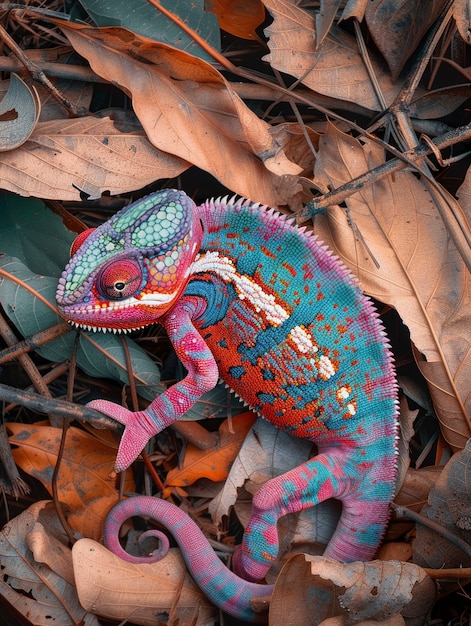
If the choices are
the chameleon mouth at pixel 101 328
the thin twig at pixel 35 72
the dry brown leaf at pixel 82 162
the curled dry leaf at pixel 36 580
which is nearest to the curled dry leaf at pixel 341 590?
the curled dry leaf at pixel 36 580

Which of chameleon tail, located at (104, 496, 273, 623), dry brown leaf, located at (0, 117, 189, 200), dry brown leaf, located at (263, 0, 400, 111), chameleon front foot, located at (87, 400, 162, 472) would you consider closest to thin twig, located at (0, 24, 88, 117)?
dry brown leaf, located at (0, 117, 189, 200)

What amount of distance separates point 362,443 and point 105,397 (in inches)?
41.5

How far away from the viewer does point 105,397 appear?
2852mm

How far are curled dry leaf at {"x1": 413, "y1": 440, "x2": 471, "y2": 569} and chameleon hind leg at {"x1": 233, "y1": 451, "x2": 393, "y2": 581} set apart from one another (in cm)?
16

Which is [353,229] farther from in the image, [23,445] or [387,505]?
[23,445]

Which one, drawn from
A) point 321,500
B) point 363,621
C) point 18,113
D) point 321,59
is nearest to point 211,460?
point 321,500

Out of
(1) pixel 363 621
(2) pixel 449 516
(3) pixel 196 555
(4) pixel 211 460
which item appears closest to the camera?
(1) pixel 363 621

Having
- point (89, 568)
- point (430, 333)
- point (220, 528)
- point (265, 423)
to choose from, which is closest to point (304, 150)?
point (430, 333)

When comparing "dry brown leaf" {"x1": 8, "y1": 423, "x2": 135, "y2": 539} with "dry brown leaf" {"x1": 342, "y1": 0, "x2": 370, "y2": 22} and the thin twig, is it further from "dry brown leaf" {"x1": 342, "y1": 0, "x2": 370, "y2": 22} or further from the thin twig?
"dry brown leaf" {"x1": 342, "y1": 0, "x2": 370, "y2": 22}

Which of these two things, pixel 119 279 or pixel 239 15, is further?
pixel 239 15

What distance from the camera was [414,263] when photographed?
2.58 m

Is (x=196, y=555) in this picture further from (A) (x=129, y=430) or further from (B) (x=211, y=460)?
(A) (x=129, y=430)

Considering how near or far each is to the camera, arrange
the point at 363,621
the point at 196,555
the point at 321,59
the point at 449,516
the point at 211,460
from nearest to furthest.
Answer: the point at 363,621 → the point at 449,516 → the point at 196,555 → the point at 321,59 → the point at 211,460

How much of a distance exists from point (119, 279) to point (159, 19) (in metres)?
1.02
